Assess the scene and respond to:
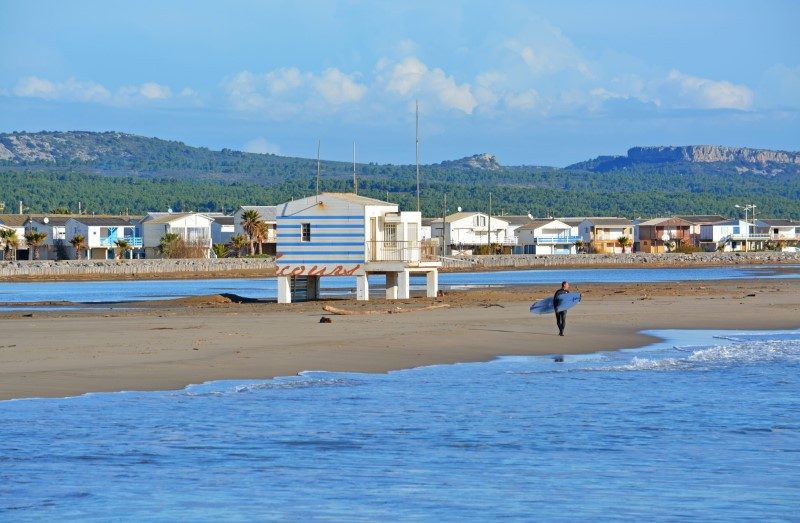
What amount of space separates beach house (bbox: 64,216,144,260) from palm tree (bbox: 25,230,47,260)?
3.86 meters

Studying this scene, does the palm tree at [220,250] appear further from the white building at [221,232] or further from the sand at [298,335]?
the sand at [298,335]

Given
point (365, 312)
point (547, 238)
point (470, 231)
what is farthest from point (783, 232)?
point (365, 312)

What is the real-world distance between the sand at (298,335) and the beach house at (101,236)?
8496cm

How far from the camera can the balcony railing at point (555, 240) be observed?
507 ft

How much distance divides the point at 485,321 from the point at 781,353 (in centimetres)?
997

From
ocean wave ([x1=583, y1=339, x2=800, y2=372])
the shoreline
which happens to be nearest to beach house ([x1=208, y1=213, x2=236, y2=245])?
the shoreline

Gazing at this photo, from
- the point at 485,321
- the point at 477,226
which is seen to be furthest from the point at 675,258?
the point at 485,321

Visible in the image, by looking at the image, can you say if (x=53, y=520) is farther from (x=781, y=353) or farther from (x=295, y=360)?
(x=781, y=353)

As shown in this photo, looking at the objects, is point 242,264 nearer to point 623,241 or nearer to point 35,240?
point 35,240

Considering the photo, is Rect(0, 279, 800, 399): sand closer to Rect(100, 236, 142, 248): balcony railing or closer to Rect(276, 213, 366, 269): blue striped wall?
Rect(276, 213, 366, 269): blue striped wall

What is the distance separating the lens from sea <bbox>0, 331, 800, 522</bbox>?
39.5ft

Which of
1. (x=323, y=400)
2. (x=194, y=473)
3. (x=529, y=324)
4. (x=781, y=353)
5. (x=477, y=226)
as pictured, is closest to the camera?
(x=194, y=473)

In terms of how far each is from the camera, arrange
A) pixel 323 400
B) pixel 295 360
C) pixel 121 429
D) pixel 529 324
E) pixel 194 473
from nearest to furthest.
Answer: pixel 194 473, pixel 121 429, pixel 323 400, pixel 295 360, pixel 529 324

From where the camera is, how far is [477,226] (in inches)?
5969
